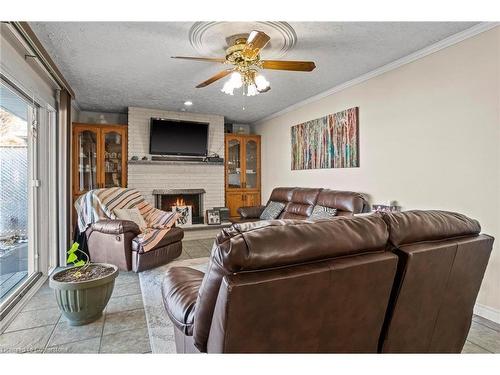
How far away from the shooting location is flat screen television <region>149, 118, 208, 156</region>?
5.29m

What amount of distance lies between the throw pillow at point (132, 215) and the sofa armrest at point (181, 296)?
7.68 ft

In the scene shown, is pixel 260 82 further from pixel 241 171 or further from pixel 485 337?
pixel 241 171

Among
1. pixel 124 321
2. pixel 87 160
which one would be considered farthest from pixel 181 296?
pixel 87 160

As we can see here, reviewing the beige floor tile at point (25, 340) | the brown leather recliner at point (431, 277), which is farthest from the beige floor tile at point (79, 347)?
the brown leather recliner at point (431, 277)

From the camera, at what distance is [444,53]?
8.83 ft

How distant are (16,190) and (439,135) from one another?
4.21m

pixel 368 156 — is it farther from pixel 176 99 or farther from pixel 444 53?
pixel 176 99

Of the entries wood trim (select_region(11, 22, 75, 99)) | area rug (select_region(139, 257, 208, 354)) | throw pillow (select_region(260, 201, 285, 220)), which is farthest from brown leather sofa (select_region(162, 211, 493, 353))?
throw pillow (select_region(260, 201, 285, 220))

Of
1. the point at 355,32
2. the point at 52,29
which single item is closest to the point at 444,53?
the point at 355,32

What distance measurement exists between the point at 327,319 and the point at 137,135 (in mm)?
5015

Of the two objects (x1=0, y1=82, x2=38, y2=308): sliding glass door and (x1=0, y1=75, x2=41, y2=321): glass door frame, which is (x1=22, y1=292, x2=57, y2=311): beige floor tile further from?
(x1=0, y1=75, x2=41, y2=321): glass door frame

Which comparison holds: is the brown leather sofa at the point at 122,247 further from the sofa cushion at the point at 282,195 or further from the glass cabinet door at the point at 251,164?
the glass cabinet door at the point at 251,164

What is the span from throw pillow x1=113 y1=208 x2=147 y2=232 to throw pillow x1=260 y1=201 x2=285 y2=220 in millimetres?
1866

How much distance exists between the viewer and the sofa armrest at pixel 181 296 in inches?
49.5
